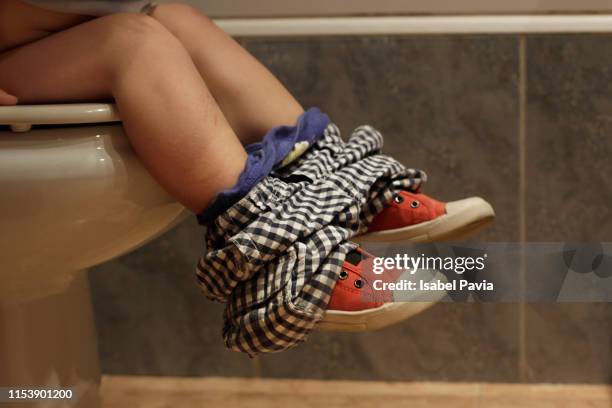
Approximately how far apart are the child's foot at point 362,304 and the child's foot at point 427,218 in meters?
0.11

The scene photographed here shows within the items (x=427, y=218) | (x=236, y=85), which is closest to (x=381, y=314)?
(x=427, y=218)

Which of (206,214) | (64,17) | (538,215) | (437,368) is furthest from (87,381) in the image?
(538,215)

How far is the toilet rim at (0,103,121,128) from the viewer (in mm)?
727

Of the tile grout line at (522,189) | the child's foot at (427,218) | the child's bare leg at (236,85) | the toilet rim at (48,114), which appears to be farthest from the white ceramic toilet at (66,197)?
the tile grout line at (522,189)

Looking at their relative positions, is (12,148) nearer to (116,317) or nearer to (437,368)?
(116,317)

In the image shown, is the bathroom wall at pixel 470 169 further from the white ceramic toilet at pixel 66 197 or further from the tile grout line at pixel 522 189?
the white ceramic toilet at pixel 66 197

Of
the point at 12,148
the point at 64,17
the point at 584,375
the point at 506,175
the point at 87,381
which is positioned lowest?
the point at 584,375

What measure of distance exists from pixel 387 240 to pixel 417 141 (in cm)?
32

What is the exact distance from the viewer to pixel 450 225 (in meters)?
0.88

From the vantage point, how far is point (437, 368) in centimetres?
125

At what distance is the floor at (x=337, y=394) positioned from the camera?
3.94 feet

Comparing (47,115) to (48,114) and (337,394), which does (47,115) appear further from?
(337,394)

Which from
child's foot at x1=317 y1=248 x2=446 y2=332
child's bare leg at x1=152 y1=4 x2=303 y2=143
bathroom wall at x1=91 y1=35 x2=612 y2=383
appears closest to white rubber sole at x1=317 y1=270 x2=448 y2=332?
child's foot at x1=317 y1=248 x2=446 y2=332

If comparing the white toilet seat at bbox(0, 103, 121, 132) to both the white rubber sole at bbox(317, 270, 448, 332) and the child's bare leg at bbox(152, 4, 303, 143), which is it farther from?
the white rubber sole at bbox(317, 270, 448, 332)
